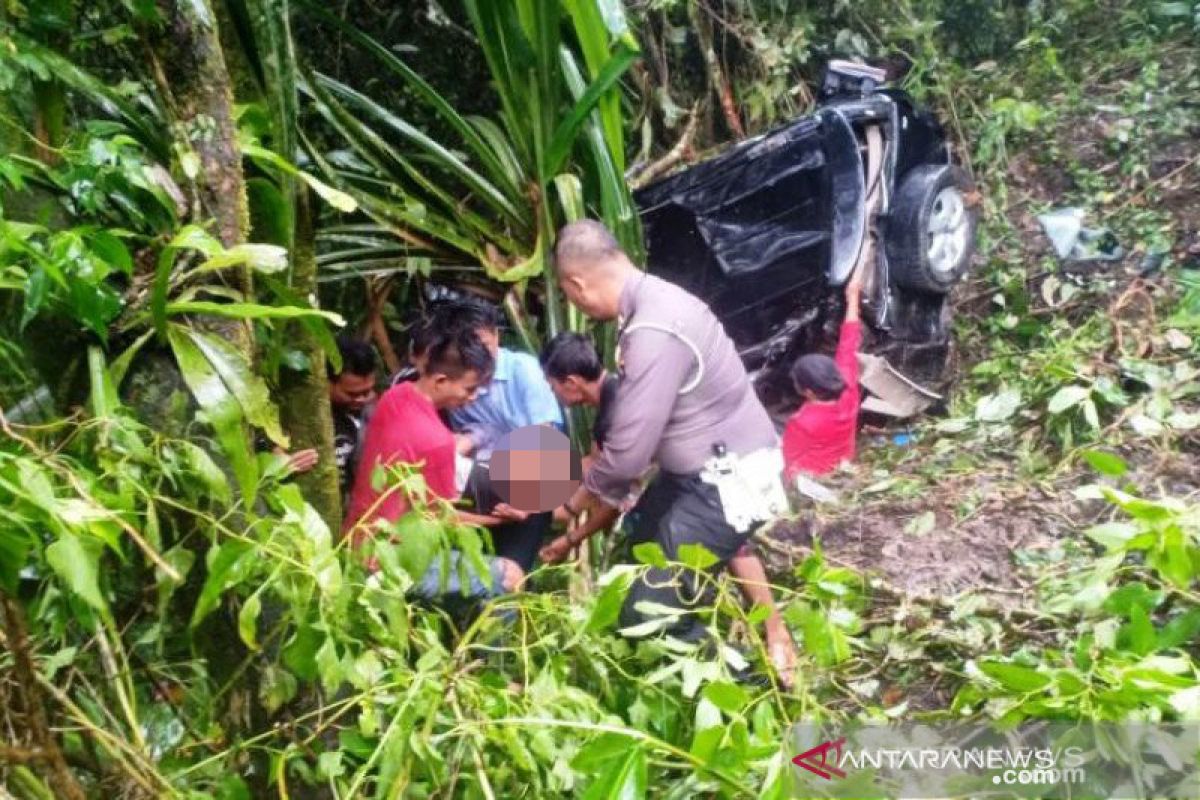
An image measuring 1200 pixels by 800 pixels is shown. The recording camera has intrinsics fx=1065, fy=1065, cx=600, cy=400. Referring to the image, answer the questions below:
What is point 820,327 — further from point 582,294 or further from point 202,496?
point 202,496

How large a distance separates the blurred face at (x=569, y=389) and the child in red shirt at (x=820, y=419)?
3.53 feet

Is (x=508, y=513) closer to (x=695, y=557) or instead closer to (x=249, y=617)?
(x=695, y=557)

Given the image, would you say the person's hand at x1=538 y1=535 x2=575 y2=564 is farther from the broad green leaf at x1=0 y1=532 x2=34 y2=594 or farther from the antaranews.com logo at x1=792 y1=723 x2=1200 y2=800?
the broad green leaf at x1=0 y1=532 x2=34 y2=594

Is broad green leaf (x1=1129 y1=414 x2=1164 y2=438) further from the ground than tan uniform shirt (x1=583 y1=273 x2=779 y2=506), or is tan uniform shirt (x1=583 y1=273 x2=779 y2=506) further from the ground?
tan uniform shirt (x1=583 y1=273 x2=779 y2=506)

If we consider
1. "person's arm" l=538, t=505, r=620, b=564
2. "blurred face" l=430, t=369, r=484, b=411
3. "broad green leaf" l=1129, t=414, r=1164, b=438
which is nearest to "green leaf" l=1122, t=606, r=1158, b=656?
"person's arm" l=538, t=505, r=620, b=564

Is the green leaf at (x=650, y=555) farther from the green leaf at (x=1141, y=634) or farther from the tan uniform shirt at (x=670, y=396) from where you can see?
the tan uniform shirt at (x=670, y=396)

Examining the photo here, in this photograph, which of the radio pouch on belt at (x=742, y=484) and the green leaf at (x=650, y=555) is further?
the radio pouch on belt at (x=742, y=484)

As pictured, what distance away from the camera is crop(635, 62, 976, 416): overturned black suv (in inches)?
141

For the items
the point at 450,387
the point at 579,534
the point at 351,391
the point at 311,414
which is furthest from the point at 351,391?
the point at 311,414

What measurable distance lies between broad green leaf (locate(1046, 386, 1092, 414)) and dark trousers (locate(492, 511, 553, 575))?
182 cm

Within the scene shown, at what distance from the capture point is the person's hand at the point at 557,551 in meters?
2.46

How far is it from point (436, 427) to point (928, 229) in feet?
7.48

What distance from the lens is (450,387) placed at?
2285 millimetres

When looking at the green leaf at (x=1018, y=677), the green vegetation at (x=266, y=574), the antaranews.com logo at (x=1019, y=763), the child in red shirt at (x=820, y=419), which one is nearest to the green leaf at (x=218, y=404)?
the green vegetation at (x=266, y=574)
